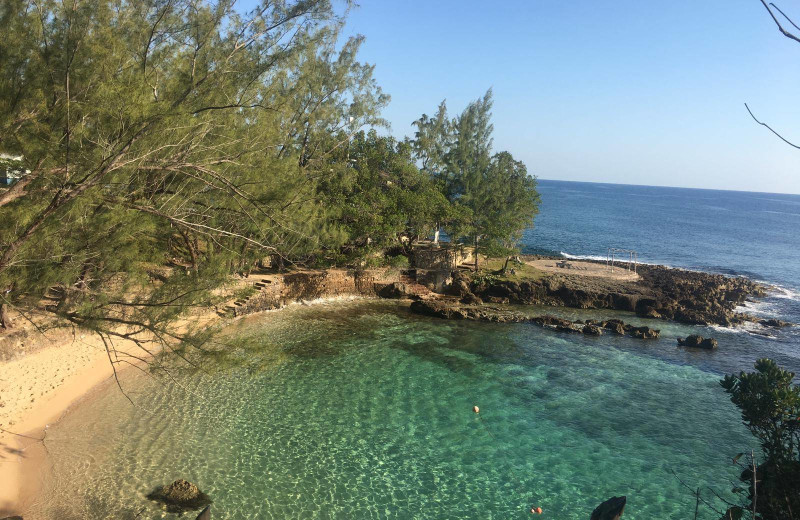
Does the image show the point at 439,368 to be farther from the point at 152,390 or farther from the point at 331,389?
the point at 152,390

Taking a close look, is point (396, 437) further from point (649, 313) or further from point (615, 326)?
point (649, 313)

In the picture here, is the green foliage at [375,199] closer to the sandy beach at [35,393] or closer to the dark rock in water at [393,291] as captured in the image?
the dark rock in water at [393,291]

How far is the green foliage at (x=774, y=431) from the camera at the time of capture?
5125mm

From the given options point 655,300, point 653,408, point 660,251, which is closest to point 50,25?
point 653,408

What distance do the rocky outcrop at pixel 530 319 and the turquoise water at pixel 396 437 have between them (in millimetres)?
4078

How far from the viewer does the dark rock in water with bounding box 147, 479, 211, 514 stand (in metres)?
8.31

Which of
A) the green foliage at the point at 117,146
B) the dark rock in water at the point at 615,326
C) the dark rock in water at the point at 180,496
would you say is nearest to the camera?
the green foliage at the point at 117,146

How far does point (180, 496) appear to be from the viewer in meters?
8.45

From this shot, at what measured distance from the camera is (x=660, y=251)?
51812 mm

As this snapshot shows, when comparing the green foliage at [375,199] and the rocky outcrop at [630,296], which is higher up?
the green foliage at [375,199]

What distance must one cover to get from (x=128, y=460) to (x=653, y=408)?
14.3 meters

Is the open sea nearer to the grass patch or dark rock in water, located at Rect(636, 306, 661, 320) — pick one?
dark rock in water, located at Rect(636, 306, 661, 320)

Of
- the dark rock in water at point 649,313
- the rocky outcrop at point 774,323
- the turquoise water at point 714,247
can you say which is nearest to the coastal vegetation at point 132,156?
the dark rock in water at point 649,313

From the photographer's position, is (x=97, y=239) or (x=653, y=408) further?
(x=653, y=408)
